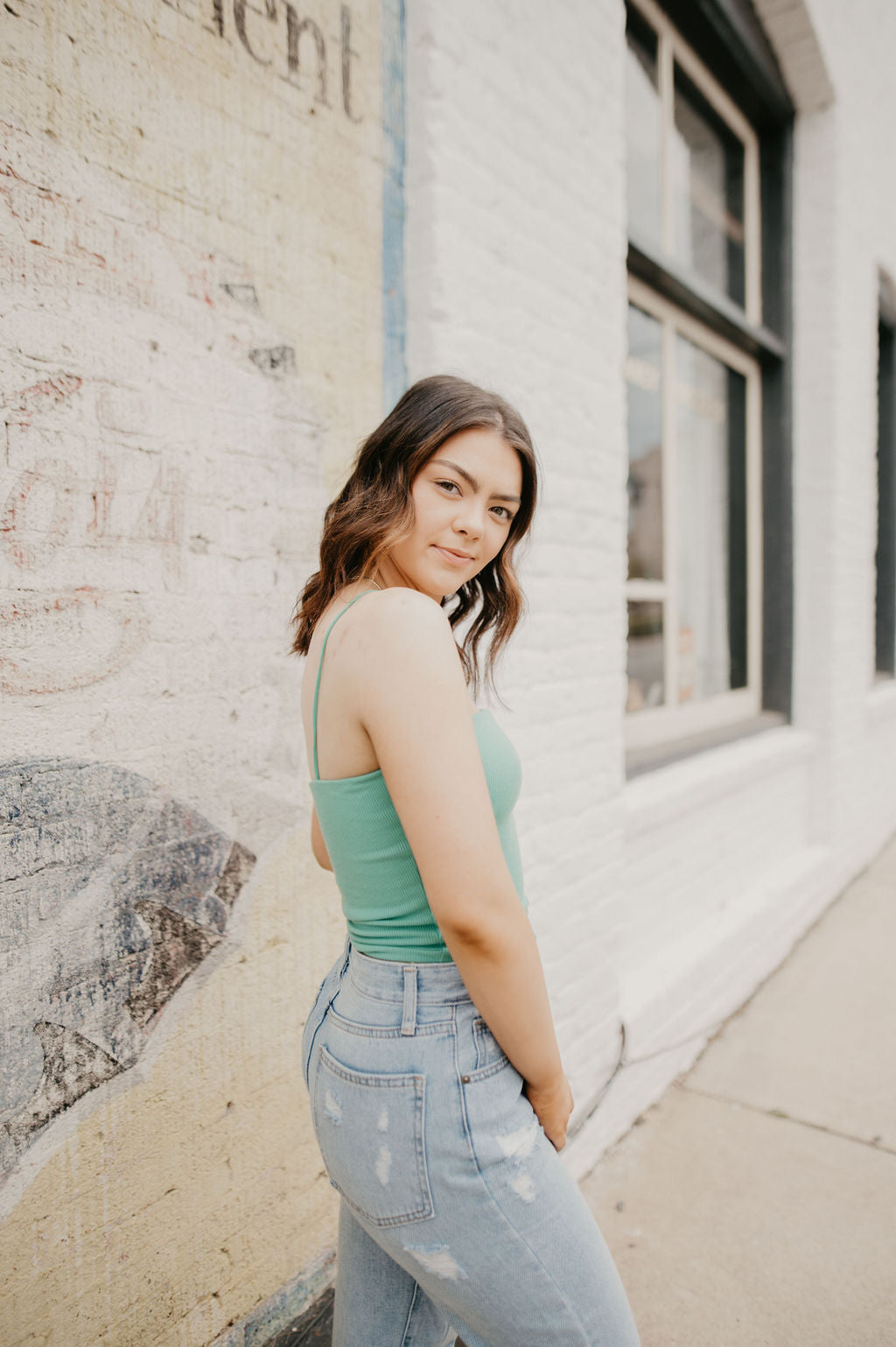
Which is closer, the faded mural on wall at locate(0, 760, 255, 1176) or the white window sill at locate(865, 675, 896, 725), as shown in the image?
the faded mural on wall at locate(0, 760, 255, 1176)

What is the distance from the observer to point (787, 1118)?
2758 mm

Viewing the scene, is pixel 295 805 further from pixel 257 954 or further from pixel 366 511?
pixel 366 511

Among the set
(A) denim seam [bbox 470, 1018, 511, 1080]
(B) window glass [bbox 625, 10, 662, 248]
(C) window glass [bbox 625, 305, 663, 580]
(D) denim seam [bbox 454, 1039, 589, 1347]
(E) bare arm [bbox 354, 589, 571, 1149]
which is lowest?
(D) denim seam [bbox 454, 1039, 589, 1347]

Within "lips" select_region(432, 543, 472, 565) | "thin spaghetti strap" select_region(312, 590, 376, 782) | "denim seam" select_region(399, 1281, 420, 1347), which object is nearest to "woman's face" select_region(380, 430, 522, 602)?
"lips" select_region(432, 543, 472, 565)

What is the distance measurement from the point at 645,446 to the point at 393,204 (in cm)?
208

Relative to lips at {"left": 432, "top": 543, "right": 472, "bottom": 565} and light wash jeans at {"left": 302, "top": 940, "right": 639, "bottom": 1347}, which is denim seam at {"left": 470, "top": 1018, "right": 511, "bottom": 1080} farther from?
lips at {"left": 432, "top": 543, "right": 472, "bottom": 565}

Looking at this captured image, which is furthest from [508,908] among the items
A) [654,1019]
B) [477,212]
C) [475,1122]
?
[654,1019]

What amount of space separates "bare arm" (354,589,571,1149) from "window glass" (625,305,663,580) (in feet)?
9.56

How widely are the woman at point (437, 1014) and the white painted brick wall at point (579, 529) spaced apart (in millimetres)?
1252

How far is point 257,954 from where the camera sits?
1796 millimetres

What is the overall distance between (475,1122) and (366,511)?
0.83 m

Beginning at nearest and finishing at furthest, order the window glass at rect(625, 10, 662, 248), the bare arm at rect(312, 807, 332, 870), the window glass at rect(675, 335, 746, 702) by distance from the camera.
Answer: the bare arm at rect(312, 807, 332, 870) < the window glass at rect(625, 10, 662, 248) < the window glass at rect(675, 335, 746, 702)

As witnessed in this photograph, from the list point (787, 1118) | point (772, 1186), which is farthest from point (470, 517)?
point (787, 1118)

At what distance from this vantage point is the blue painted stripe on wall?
2010 millimetres
